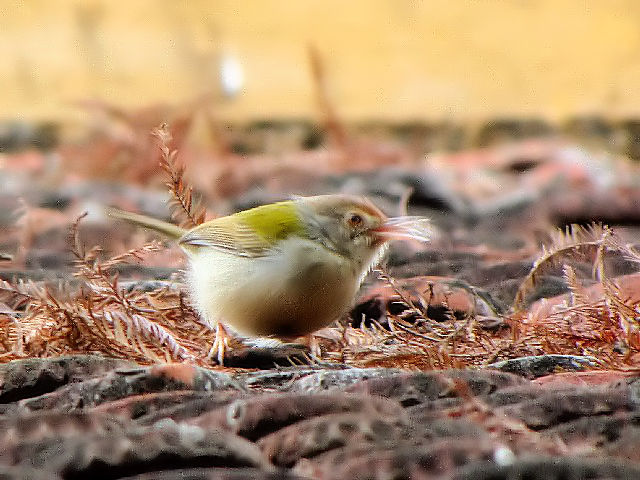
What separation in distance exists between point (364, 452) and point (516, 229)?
3.94 meters

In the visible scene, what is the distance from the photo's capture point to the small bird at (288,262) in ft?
8.65

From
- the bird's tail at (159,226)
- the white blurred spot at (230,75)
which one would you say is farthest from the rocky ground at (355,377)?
the white blurred spot at (230,75)

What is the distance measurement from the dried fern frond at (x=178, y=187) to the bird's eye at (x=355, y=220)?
1.84 ft

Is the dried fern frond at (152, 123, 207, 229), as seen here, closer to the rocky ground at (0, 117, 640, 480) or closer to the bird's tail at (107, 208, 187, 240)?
the bird's tail at (107, 208, 187, 240)

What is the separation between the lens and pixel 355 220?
284 cm

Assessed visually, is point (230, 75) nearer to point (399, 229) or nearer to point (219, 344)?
point (399, 229)

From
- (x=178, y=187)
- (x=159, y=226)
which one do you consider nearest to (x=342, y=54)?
(x=159, y=226)

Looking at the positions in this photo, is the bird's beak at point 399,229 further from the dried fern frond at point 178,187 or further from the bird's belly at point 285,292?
the dried fern frond at point 178,187

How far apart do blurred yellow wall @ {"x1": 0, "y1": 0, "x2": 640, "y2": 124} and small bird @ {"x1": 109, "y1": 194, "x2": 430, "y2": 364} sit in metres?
7.02

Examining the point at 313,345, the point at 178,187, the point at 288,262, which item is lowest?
the point at 313,345

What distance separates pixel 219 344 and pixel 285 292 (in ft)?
0.79

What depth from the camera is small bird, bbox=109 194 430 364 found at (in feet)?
8.65

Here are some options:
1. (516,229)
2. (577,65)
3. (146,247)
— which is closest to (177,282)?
(146,247)

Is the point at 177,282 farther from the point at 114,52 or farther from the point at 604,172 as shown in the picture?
the point at 114,52
